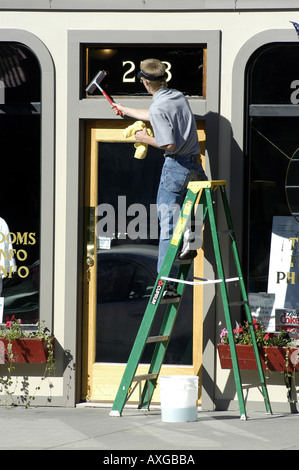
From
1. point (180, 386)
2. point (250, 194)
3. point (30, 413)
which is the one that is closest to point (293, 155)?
point (250, 194)

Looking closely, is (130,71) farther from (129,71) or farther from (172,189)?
(172,189)

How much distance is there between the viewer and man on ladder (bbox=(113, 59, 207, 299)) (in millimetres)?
7680

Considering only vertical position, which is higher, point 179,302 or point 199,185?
point 199,185

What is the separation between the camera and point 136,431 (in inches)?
282

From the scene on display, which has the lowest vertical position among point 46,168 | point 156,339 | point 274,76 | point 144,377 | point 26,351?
point 144,377

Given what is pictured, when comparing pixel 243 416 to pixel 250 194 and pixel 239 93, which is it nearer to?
pixel 250 194

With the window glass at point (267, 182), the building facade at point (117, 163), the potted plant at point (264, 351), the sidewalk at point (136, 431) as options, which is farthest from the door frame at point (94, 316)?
the window glass at point (267, 182)

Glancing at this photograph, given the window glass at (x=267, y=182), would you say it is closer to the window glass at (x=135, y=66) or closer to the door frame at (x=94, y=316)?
the door frame at (x=94, y=316)

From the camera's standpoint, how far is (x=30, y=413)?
800 cm

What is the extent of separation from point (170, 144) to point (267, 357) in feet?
6.44

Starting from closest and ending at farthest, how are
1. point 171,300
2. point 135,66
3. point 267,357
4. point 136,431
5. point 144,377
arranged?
1. point 136,431
2. point 144,377
3. point 171,300
4. point 267,357
5. point 135,66

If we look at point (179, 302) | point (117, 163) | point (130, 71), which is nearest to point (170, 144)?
point (117, 163)

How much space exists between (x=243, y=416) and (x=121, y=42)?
3.33 meters

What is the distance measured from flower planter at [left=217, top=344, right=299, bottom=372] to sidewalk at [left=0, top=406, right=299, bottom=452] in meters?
0.40
